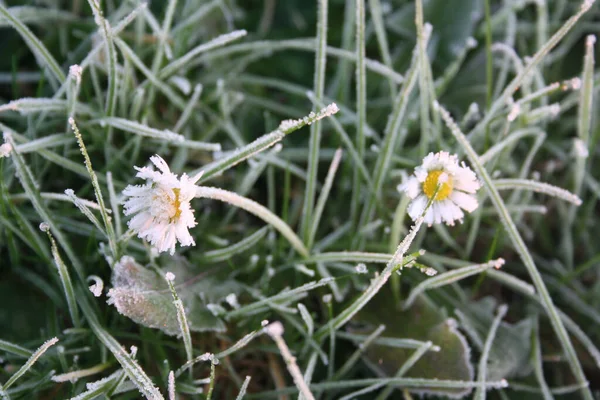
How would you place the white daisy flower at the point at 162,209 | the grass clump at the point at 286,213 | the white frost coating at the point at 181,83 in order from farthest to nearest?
the white frost coating at the point at 181,83
the grass clump at the point at 286,213
the white daisy flower at the point at 162,209

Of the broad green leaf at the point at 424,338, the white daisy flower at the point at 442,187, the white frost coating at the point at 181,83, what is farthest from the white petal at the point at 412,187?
the white frost coating at the point at 181,83

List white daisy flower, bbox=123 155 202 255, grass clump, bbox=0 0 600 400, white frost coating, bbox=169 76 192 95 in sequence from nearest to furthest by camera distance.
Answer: white daisy flower, bbox=123 155 202 255, grass clump, bbox=0 0 600 400, white frost coating, bbox=169 76 192 95

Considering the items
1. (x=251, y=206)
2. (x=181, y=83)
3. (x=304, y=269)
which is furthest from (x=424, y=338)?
(x=181, y=83)

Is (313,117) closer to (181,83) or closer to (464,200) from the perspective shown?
(464,200)

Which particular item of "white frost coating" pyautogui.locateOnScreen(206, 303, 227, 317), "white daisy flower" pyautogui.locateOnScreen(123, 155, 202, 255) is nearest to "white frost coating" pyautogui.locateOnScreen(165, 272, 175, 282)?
"white daisy flower" pyautogui.locateOnScreen(123, 155, 202, 255)

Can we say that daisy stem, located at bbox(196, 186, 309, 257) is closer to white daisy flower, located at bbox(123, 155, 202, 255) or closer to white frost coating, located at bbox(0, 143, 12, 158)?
white daisy flower, located at bbox(123, 155, 202, 255)

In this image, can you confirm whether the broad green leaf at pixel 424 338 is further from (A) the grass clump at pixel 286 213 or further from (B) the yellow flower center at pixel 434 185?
(B) the yellow flower center at pixel 434 185

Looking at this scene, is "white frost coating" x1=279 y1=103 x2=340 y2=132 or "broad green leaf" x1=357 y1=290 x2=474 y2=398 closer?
"white frost coating" x1=279 y1=103 x2=340 y2=132

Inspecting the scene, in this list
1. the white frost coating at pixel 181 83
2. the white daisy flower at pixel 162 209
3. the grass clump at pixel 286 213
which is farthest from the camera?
the white frost coating at pixel 181 83

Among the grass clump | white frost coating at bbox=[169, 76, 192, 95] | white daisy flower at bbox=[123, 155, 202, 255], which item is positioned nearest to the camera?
white daisy flower at bbox=[123, 155, 202, 255]
